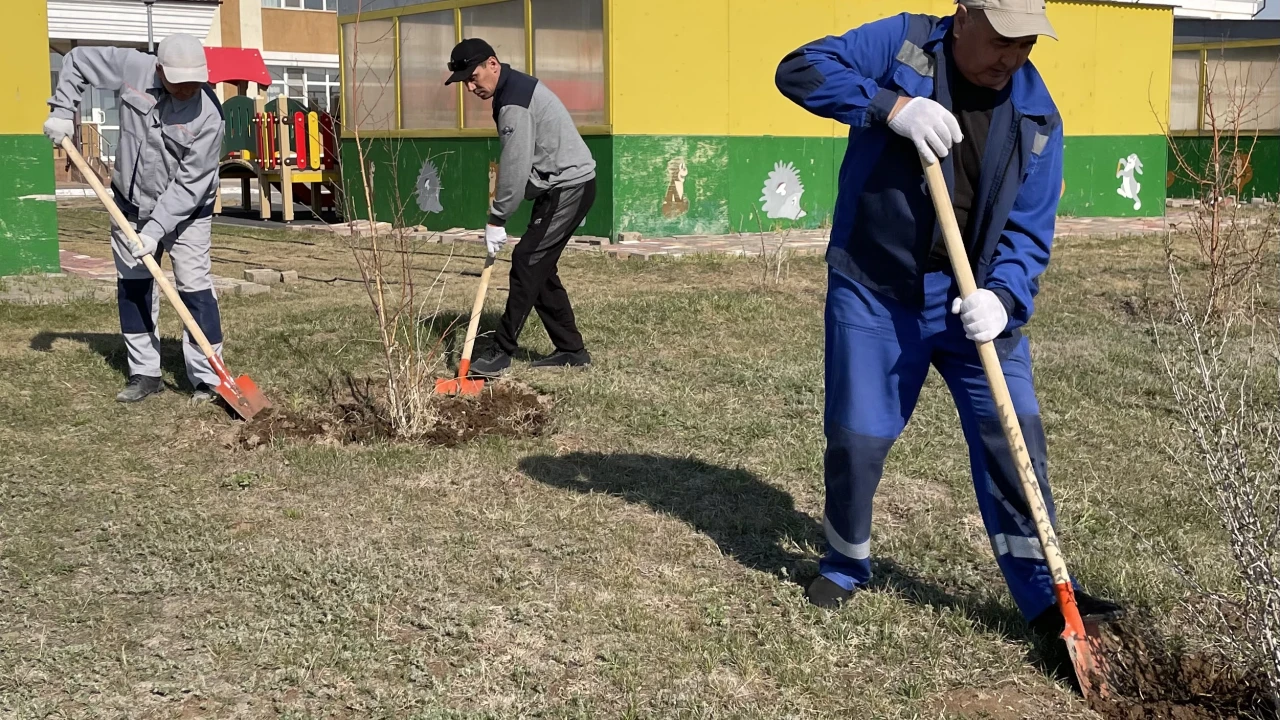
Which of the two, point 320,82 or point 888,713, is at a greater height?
point 320,82

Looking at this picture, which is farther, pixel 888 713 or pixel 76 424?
pixel 76 424

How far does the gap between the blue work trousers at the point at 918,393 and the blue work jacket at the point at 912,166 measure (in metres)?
0.07

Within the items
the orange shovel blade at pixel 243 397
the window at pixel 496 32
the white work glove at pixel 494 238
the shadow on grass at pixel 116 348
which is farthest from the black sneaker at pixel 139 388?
the window at pixel 496 32

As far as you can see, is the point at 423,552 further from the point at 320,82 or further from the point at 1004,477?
the point at 320,82

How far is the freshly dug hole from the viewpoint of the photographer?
10.7 feet

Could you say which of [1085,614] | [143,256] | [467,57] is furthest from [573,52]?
[1085,614]

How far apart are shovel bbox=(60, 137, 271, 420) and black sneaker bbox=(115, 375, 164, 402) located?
0.46 meters

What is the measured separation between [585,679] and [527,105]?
3.90 m

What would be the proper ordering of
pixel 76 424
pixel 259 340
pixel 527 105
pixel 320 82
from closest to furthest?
1. pixel 76 424
2. pixel 527 105
3. pixel 259 340
4. pixel 320 82

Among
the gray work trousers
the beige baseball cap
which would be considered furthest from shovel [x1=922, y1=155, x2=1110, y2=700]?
the gray work trousers

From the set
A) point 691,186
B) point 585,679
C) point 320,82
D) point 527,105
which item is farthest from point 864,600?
point 320,82

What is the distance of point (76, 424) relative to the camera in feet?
20.3

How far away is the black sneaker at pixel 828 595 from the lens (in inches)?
155

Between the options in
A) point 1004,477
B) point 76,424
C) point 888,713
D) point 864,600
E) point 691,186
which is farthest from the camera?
point 691,186
